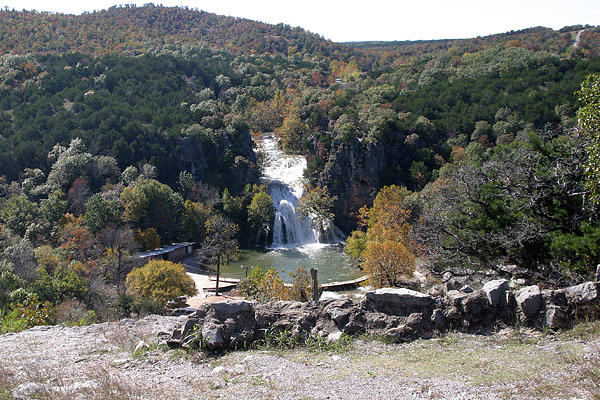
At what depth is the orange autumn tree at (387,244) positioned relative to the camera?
24.0m

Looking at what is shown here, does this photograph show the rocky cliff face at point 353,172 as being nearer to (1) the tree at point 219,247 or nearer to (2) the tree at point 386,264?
(1) the tree at point 219,247

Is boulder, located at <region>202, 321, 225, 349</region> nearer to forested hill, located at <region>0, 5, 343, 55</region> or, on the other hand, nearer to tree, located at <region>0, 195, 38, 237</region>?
tree, located at <region>0, 195, 38, 237</region>

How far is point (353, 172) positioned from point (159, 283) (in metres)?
29.7

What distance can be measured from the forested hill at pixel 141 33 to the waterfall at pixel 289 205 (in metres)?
47.1

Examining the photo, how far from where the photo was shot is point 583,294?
8.20 meters

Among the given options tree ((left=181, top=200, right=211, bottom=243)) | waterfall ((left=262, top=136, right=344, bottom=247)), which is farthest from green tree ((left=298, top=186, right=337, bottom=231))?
tree ((left=181, top=200, right=211, bottom=243))

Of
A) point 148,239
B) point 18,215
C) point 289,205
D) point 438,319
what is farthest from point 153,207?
point 438,319

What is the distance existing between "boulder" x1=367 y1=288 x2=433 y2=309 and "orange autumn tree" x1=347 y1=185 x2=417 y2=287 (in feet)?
45.8

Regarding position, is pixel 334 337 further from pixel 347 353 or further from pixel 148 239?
pixel 148 239

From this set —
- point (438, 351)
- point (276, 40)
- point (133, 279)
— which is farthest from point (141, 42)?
point (438, 351)

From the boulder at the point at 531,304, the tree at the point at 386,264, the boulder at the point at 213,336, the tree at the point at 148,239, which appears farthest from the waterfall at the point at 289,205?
the boulder at the point at 531,304

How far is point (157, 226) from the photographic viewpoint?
38188mm

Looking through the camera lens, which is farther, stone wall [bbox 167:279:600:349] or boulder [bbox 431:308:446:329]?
boulder [bbox 431:308:446:329]

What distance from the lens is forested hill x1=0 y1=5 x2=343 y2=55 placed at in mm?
80750
